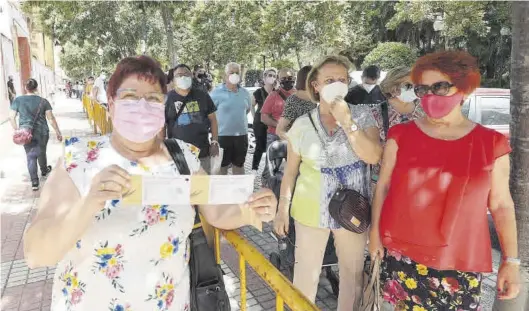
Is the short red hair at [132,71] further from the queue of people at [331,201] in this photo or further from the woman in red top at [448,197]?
the woman in red top at [448,197]

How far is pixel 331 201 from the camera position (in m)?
2.44

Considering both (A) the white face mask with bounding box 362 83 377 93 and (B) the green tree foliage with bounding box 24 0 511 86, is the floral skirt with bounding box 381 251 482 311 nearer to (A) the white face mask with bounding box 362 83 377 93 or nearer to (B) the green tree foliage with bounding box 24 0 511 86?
(A) the white face mask with bounding box 362 83 377 93

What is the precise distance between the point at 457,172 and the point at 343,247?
36.1 inches

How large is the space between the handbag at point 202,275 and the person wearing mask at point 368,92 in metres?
3.43

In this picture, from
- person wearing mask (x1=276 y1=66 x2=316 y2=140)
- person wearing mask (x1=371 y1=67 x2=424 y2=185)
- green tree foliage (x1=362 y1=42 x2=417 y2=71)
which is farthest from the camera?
green tree foliage (x1=362 y1=42 x2=417 y2=71)

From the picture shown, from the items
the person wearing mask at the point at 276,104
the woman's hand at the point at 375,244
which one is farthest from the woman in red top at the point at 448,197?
the person wearing mask at the point at 276,104

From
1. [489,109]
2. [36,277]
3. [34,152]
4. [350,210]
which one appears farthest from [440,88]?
[34,152]

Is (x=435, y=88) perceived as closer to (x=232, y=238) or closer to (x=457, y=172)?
(x=457, y=172)

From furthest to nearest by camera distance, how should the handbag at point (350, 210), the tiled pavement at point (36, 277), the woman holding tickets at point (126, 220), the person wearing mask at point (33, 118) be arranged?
the person wearing mask at point (33, 118), the tiled pavement at point (36, 277), the handbag at point (350, 210), the woman holding tickets at point (126, 220)

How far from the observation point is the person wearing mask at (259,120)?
22.6 ft

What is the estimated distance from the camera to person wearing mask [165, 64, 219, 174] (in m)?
4.79

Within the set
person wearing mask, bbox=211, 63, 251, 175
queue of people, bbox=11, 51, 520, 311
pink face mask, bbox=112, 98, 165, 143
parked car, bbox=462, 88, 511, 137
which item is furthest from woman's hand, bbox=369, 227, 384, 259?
parked car, bbox=462, 88, 511, 137

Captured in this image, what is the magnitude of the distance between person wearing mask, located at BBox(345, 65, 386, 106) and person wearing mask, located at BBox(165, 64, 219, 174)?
1680 mm

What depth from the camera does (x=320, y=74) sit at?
258 centimetres
